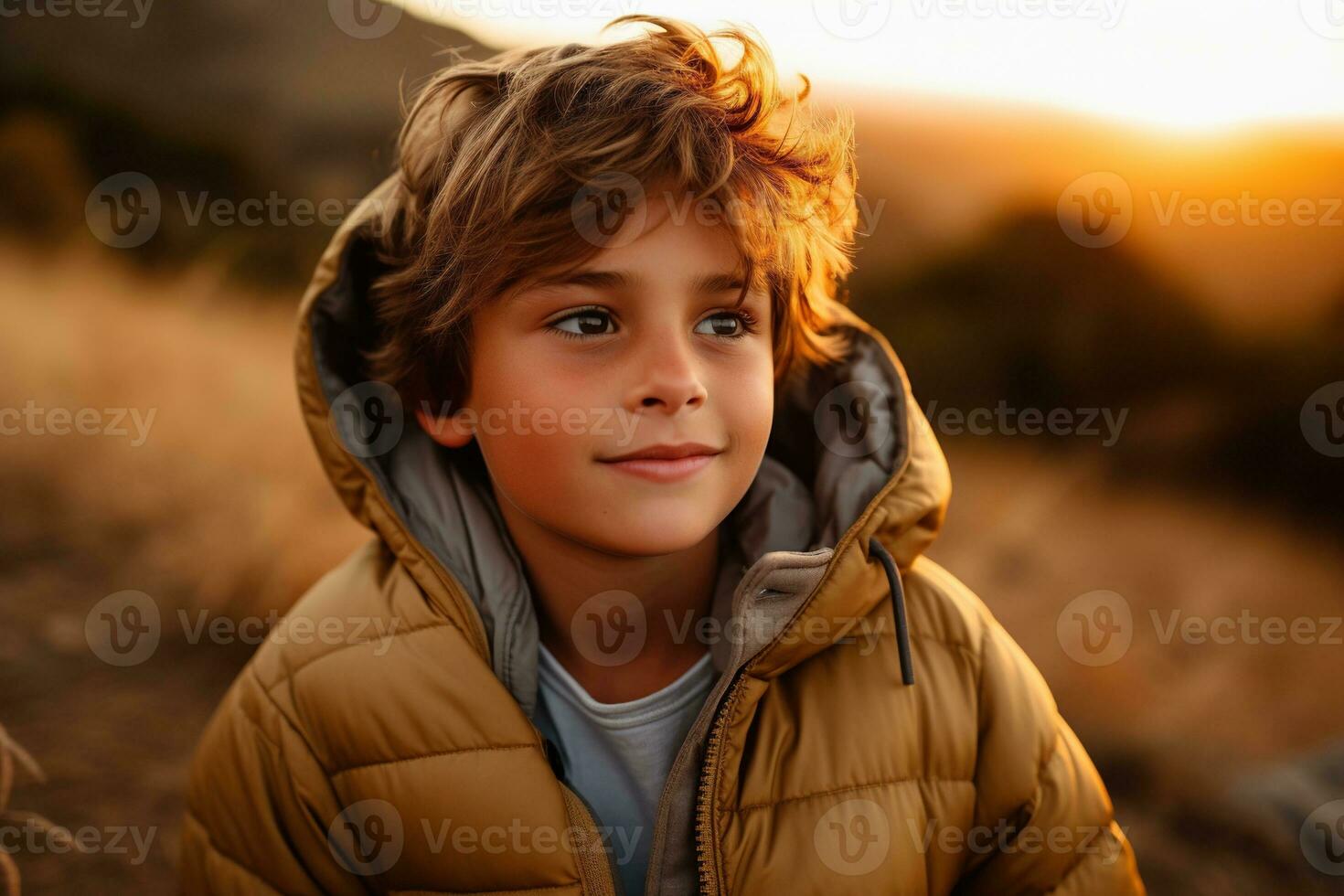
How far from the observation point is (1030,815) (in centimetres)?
151

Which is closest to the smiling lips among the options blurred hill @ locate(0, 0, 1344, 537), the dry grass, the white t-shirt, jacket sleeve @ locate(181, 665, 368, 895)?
the white t-shirt

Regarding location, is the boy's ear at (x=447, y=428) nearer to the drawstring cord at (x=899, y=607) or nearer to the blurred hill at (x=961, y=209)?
the drawstring cord at (x=899, y=607)

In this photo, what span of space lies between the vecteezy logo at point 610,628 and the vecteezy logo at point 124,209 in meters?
2.39

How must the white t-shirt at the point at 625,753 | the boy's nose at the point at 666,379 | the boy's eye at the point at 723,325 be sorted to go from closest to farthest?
1. the boy's nose at the point at 666,379
2. the boy's eye at the point at 723,325
3. the white t-shirt at the point at 625,753

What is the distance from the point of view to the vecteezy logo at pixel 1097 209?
9.51 feet

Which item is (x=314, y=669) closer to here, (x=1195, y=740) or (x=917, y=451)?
(x=917, y=451)

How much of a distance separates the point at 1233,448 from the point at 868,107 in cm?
148

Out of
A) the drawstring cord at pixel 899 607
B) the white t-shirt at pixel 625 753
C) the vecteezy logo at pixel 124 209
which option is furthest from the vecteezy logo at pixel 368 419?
the vecteezy logo at pixel 124 209

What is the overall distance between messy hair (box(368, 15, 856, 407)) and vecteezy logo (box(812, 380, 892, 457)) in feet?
0.31

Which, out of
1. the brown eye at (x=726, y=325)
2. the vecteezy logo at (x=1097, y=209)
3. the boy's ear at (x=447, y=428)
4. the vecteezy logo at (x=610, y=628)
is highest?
the vecteezy logo at (x=1097, y=209)

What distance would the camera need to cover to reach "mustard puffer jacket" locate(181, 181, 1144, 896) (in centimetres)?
141

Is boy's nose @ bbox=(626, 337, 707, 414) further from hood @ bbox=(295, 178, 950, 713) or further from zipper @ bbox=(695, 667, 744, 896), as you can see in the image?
zipper @ bbox=(695, 667, 744, 896)

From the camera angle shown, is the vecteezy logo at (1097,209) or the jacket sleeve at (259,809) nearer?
the jacket sleeve at (259,809)

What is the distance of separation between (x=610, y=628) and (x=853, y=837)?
0.51 m
